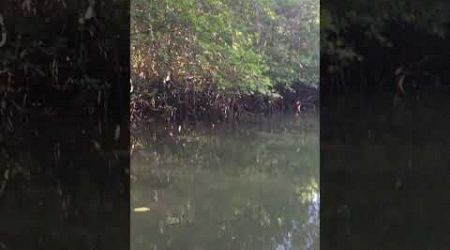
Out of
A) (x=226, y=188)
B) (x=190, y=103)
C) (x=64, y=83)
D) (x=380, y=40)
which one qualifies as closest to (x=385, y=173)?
(x=226, y=188)

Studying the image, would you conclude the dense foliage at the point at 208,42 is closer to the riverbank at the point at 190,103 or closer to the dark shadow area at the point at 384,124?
the riverbank at the point at 190,103

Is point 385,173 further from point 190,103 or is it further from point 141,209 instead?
point 190,103

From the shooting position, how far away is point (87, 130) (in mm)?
3877

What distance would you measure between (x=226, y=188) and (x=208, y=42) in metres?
1.81

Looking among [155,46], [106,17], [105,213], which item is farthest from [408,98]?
[105,213]

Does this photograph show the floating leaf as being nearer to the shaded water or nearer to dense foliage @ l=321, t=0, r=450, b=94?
the shaded water

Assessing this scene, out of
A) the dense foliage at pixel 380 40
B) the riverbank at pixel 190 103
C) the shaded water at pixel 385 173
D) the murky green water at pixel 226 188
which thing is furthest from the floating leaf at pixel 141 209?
the dense foliage at pixel 380 40

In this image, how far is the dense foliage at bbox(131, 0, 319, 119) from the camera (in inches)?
165

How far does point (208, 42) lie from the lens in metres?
4.21

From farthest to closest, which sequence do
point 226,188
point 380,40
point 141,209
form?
point 380,40 < point 226,188 < point 141,209

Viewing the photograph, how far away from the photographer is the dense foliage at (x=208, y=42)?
4.20 metres

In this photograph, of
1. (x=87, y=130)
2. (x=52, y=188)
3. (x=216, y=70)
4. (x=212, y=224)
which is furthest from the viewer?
(x=216, y=70)

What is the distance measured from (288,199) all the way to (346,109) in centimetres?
198

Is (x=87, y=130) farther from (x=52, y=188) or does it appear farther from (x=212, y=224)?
(x=212, y=224)
